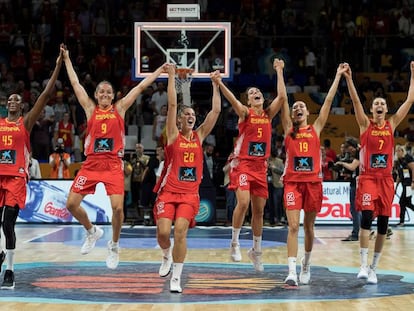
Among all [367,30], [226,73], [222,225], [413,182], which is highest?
[367,30]

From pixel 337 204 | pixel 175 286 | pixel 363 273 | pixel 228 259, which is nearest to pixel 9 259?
pixel 175 286

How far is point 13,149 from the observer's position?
35.3ft

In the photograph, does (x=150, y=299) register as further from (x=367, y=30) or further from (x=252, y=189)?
(x=367, y=30)

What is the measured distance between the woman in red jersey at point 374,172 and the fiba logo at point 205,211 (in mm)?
9436

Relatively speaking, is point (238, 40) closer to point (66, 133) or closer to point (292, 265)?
point (66, 133)

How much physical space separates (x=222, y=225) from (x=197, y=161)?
10655mm

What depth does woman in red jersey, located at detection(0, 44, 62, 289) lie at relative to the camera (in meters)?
10.6

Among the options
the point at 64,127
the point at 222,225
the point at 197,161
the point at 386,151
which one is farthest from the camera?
the point at 64,127

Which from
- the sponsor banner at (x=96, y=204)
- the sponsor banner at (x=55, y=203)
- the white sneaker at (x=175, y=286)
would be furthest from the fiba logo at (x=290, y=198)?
the sponsor banner at (x=55, y=203)

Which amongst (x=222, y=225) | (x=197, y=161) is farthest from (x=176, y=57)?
(x=197, y=161)

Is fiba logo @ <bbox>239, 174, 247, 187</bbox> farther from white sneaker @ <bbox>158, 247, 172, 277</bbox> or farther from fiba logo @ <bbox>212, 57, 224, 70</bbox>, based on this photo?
fiba logo @ <bbox>212, 57, 224, 70</bbox>

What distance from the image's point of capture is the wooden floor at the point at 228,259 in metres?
9.27

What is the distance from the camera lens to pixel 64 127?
75.1 feet

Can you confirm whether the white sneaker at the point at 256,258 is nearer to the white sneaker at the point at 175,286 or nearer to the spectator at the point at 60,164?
the white sneaker at the point at 175,286
